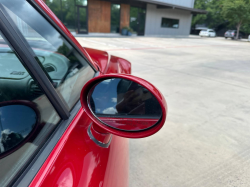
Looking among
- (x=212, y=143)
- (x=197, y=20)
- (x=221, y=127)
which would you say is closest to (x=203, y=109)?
(x=221, y=127)

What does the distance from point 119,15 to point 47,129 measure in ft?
77.0

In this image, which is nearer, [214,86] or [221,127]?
[221,127]

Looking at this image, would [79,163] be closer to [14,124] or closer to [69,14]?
[14,124]

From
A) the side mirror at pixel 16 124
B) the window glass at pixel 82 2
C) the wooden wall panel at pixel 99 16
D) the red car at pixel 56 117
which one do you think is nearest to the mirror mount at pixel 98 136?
the red car at pixel 56 117

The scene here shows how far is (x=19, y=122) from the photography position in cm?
88

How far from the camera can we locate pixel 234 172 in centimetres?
231

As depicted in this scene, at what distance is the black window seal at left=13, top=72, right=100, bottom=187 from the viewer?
690 mm

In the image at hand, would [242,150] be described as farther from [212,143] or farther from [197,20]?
[197,20]

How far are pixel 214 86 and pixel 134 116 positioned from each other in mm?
5093

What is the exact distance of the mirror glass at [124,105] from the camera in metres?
1.01

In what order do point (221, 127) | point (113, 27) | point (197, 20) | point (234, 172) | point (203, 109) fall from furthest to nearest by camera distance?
point (197, 20)
point (113, 27)
point (203, 109)
point (221, 127)
point (234, 172)

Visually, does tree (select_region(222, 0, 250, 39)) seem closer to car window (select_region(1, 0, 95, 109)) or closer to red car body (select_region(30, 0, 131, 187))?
car window (select_region(1, 0, 95, 109))

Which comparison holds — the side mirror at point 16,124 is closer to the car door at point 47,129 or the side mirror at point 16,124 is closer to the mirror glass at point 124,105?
the car door at point 47,129

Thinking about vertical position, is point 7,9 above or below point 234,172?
above
